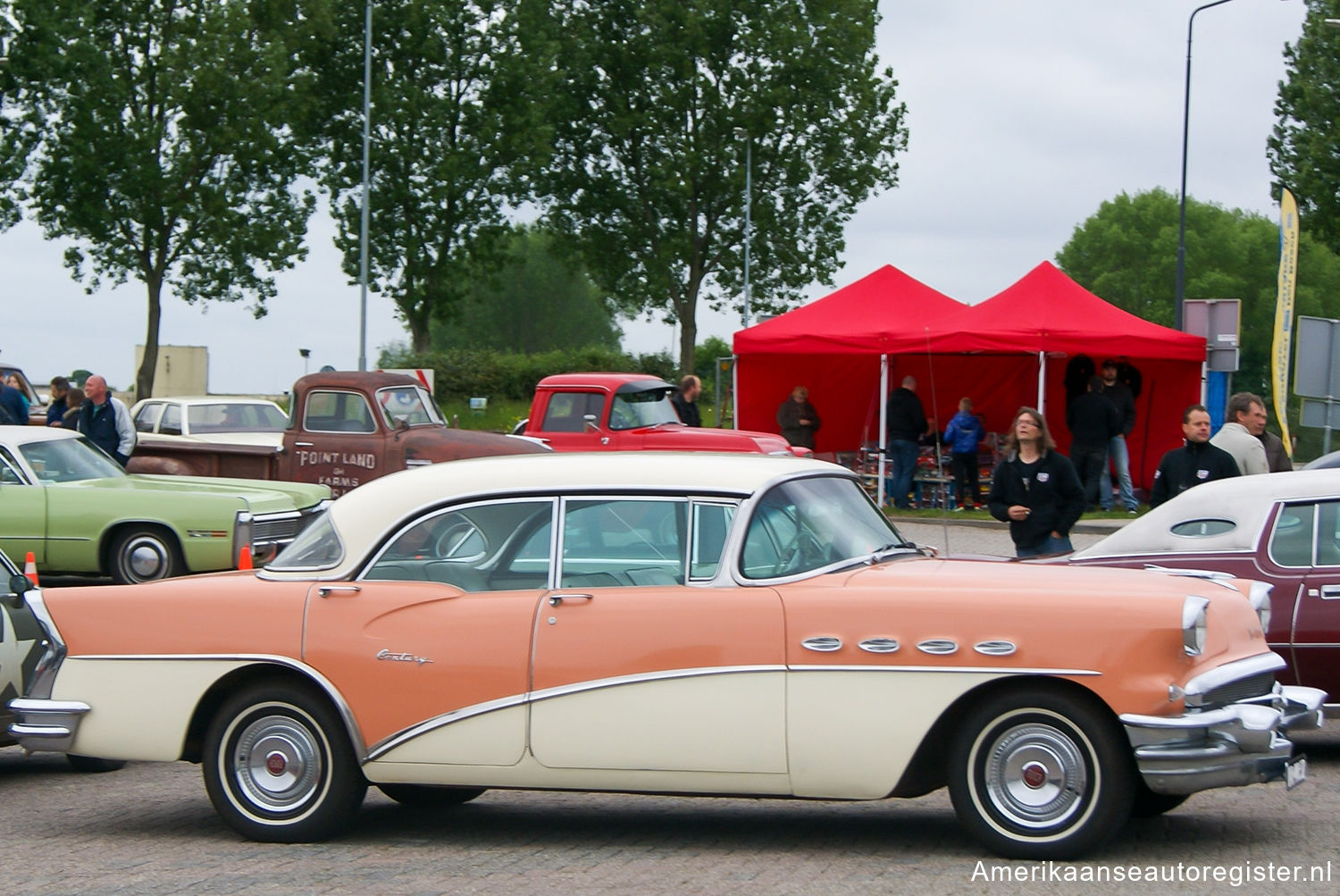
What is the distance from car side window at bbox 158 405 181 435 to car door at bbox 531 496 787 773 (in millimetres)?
18483

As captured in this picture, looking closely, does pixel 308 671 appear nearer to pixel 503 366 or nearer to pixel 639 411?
pixel 639 411

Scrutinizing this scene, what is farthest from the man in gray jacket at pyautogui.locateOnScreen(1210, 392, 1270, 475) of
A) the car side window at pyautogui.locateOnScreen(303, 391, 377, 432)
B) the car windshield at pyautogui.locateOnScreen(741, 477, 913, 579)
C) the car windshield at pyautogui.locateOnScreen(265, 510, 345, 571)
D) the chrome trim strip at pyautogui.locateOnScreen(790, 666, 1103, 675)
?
the car side window at pyautogui.locateOnScreen(303, 391, 377, 432)

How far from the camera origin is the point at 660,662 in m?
5.81

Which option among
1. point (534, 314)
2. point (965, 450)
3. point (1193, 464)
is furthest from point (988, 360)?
point (534, 314)

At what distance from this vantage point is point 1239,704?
18.2 feet

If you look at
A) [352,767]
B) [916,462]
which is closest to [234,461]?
[916,462]

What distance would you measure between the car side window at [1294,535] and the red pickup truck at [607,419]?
427 inches

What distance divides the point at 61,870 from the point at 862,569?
3196 millimetres

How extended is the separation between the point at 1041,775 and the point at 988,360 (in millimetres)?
19577

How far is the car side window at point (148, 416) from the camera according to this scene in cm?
2389

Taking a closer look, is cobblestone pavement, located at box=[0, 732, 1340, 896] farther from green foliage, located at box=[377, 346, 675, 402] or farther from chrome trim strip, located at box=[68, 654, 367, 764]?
green foliage, located at box=[377, 346, 675, 402]

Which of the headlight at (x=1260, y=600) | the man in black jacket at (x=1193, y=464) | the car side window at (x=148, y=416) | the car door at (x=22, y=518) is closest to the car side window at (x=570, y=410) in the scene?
the car door at (x=22, y=518)

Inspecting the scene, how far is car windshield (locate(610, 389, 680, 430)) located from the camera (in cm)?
1914

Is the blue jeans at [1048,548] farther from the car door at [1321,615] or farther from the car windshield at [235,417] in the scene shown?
the car windshield at [235,417]
